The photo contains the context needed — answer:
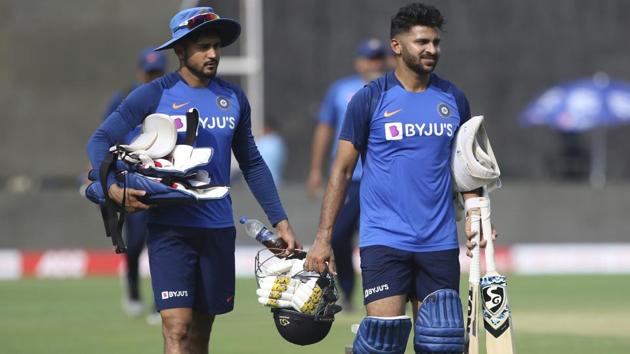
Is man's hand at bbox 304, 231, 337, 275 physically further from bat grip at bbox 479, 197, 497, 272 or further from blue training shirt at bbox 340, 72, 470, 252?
bat grip at bbox 479, 197, 497, 272

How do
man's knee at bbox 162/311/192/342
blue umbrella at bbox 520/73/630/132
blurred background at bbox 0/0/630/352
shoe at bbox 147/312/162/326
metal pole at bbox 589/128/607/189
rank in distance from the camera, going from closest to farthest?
man's knee at bbox 162/311/192/342 → shoe at bbox 147/312/162/326 → blue umbrella at bbox 520/73/630/132 → blurred background at bbox 0/0/630/352 → metal pole at bbox 589/128/607/189

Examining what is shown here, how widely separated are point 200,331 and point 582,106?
16.8 m

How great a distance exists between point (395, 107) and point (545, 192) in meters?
13.5

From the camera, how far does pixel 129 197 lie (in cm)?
795

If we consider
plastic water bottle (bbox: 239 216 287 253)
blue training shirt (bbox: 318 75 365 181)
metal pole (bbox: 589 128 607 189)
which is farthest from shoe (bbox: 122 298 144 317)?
metal pole (bbox: 589 128 607 189)

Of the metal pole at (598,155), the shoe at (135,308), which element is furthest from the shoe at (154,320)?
the metal pole at (598,155)

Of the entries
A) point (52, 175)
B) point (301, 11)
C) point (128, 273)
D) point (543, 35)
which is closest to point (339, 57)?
point (301, 11)

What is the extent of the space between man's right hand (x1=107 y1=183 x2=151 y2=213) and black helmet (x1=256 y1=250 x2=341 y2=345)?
0.96m

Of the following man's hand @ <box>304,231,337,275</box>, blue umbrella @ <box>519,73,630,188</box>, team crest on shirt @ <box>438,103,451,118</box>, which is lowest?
man's hand @ <box>304,231,337,275</box>

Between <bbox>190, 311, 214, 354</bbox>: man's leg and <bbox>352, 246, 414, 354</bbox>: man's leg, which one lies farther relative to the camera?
<bbox>190, 311, 214, 354</bbox>: man's leg

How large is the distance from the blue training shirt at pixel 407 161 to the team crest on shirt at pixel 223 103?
734 millimetres

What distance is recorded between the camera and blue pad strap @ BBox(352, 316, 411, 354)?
25.8 feet

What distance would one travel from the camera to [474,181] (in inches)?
313

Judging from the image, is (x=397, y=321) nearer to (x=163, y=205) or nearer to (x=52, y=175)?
(x=163, y=205)
